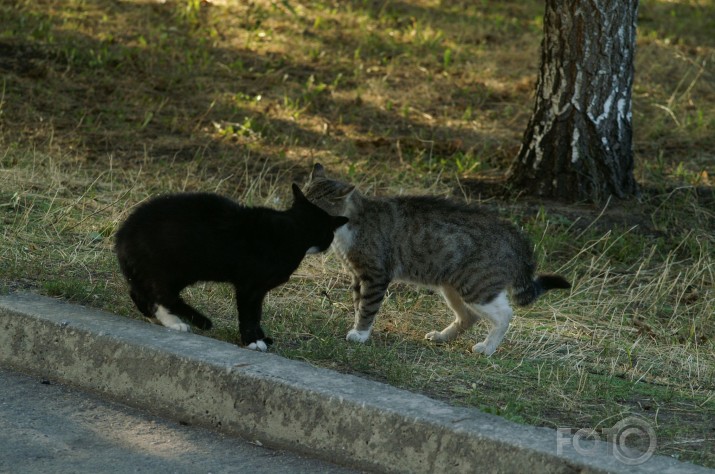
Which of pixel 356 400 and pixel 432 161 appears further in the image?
pixel 432 161

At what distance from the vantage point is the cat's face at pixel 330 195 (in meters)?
5.89

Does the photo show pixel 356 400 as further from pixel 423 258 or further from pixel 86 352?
pixel 423 258

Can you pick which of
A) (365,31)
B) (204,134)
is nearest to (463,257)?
(204,134)

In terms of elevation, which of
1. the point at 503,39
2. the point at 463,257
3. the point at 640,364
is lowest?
the point at 640,364

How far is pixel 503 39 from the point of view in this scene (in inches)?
490

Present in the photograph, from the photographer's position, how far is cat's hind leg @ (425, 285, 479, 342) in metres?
5.80

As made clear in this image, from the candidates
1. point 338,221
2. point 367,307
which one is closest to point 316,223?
point 338,221

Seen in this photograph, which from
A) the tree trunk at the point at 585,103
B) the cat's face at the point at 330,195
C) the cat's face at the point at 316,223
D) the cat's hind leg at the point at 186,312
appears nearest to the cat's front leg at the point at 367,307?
the cat's face at the point at 316,223

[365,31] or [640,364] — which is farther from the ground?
[365,31]

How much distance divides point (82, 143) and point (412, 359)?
487 cm

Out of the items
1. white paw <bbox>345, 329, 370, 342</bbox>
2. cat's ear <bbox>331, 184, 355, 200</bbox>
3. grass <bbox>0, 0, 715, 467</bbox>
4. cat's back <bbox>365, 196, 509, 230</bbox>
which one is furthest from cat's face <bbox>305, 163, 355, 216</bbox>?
white paw <bbox>345, 329, 370, 342</bbox>

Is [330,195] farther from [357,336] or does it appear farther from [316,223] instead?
[357,336]

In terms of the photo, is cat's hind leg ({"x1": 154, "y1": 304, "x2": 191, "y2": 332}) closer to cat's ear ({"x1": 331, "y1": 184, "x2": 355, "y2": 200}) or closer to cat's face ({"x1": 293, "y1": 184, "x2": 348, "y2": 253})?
cat's face ({"x1": 293, "y1": 184, "x2": 348, "y2": 253})

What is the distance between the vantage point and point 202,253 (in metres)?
4.87
